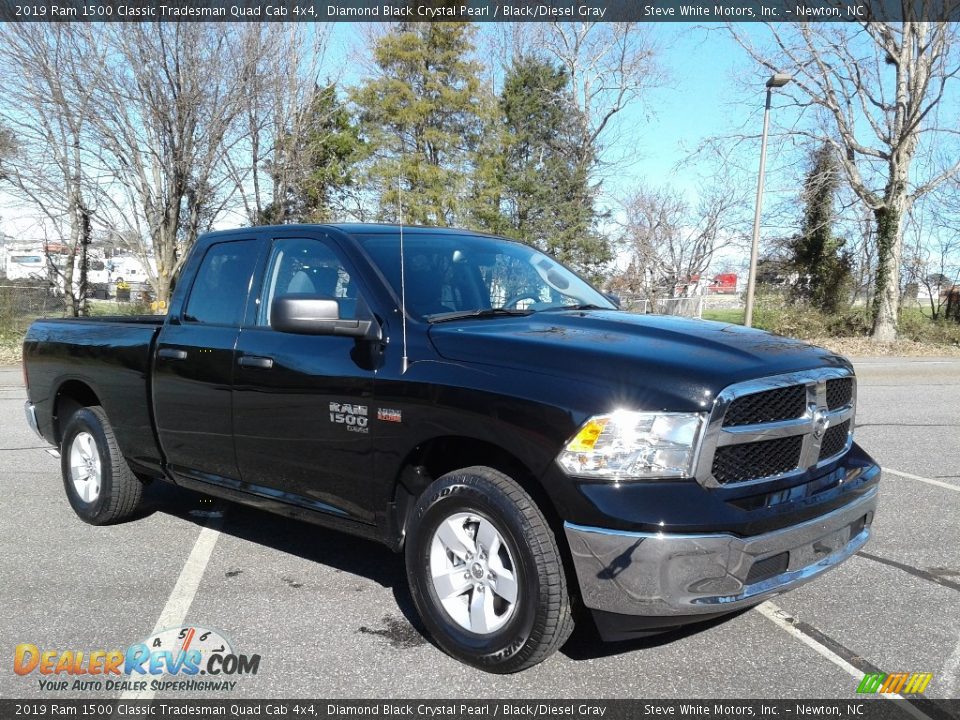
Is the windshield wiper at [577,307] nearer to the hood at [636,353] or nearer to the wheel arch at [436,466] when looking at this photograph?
the hood at [636,353]

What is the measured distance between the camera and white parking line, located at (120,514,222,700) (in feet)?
12.5

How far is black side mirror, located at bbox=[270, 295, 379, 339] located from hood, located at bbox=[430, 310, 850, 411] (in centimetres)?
45

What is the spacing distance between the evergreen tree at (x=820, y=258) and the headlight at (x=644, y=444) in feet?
82.9

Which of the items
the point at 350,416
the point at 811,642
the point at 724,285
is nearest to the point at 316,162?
the point at 350,416

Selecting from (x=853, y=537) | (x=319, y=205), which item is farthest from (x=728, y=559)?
(x=319, y=205)

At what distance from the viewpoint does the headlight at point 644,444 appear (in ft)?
9.77

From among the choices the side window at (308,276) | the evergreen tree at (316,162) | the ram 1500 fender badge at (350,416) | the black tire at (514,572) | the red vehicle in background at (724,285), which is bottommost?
the red vehicle in background at (724,285)

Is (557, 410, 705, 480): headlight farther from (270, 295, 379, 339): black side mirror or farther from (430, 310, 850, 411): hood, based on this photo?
(270, 295, 379, 339): black side mirror

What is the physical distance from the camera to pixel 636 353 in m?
3.24

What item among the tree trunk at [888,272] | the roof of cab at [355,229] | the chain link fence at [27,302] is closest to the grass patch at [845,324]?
the tree trunk at [888,272]

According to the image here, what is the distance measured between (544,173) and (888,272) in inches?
644

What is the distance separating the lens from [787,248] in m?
29.8

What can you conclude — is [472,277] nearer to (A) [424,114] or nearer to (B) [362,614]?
(B) [362,614]

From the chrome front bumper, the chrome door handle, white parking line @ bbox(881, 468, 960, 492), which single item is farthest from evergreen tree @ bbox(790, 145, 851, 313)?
the chrome front bumper
